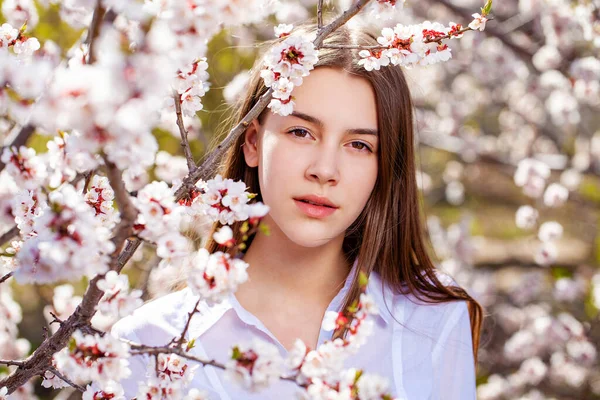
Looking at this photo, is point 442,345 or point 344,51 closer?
point 344,51

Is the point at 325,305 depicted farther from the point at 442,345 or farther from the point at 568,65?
the point at 568,65

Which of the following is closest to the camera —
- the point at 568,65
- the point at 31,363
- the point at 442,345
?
the point at 31,363

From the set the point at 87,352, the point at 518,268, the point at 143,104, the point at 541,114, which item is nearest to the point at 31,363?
the point at 87,352

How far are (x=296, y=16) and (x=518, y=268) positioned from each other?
9.73ft

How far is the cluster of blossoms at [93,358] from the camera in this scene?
1075 mm

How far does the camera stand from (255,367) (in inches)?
41.2

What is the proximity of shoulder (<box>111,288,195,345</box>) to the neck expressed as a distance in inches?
7.3

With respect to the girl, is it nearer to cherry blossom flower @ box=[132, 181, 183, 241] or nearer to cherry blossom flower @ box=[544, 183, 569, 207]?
cherry blossom flower @ box=[132, 181, 183, 241]

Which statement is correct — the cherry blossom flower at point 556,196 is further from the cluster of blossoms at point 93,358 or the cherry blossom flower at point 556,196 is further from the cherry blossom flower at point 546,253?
the cluster of blossoms at point 93,358

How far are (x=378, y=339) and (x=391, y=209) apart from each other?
1.34 ft

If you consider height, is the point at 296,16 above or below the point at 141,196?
above

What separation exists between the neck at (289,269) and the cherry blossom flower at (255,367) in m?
0.90

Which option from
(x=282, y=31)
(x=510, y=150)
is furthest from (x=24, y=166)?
(x=510, y=150)

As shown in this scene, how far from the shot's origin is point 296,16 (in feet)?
13.4
